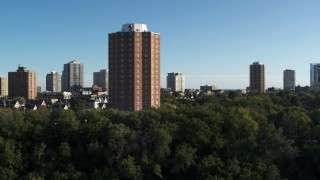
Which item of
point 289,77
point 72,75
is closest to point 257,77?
point 289,77

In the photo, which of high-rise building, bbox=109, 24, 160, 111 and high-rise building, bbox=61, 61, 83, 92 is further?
high-rise building, bbox=61, 61, 83, 92

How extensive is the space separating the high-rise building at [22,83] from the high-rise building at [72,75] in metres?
55.4

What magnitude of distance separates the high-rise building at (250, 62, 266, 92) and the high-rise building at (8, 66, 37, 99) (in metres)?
61.4

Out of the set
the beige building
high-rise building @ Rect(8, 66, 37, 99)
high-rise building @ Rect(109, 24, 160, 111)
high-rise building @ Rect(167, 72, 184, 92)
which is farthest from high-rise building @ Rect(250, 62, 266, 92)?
the beige building

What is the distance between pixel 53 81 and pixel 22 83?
55.3 metres

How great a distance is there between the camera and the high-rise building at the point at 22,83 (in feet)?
337

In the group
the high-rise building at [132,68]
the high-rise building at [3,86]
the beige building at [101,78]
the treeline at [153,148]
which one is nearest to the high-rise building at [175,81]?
the beige building at [101,78]

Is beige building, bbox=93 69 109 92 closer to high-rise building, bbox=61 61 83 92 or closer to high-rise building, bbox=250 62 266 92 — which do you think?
high-rise building, bbox=61 61 83 92

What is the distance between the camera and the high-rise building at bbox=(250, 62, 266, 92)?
117m

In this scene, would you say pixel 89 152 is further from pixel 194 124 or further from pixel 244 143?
pixel 244 143

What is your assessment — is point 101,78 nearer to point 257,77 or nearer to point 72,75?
point 72,75

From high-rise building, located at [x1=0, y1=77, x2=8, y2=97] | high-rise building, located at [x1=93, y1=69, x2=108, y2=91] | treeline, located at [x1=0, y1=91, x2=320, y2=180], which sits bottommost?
treeline, located at [x1=0, y1=91, x2=320, y2=180]

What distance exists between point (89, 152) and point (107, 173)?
10.0ft

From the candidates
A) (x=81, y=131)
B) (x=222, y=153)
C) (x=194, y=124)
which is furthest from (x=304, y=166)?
(x=81, y=131)
